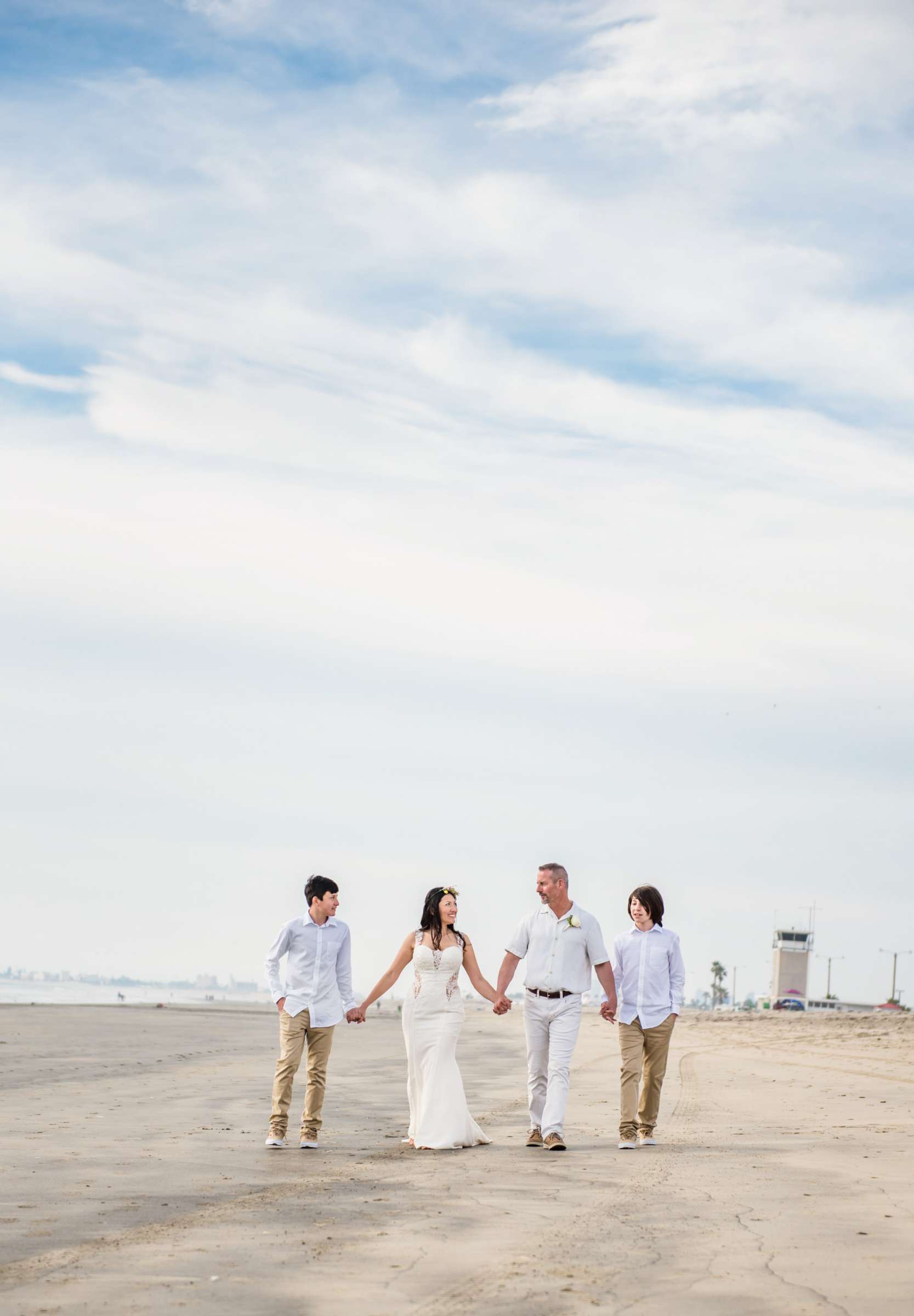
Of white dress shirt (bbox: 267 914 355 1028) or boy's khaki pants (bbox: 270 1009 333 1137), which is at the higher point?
white dress shirt (bbox: 267 914 355 1028)

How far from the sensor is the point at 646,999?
12.4 meters

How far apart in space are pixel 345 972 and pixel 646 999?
2.53m

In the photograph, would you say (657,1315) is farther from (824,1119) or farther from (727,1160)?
(824,1119)

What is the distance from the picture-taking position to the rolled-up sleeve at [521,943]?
485 inches

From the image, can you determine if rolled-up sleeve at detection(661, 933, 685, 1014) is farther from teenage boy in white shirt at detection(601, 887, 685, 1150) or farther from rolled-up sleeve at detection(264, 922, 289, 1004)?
rolled-up sleeve at detection(264, 922, 289, 1004)

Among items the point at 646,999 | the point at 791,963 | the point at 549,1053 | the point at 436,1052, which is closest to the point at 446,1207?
the point at 436,1052

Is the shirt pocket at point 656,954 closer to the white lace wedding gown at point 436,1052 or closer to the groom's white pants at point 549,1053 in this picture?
the groom's white pants at point 549,1053

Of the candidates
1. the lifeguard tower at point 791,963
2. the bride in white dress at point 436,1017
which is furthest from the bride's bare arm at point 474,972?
the lifeguard tower at point 791,963

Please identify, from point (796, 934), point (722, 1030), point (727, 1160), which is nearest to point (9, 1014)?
point (722, 1030)

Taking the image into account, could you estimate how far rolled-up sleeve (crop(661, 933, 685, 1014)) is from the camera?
41.0 ft

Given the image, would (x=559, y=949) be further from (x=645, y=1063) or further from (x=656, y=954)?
(x=645, y=1063)

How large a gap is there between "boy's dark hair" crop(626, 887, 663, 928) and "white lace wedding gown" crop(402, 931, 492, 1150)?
1599 millimetres

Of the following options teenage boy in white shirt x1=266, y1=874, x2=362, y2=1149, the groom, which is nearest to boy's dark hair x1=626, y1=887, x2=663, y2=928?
the groom

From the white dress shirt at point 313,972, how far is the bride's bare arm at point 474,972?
997mm
